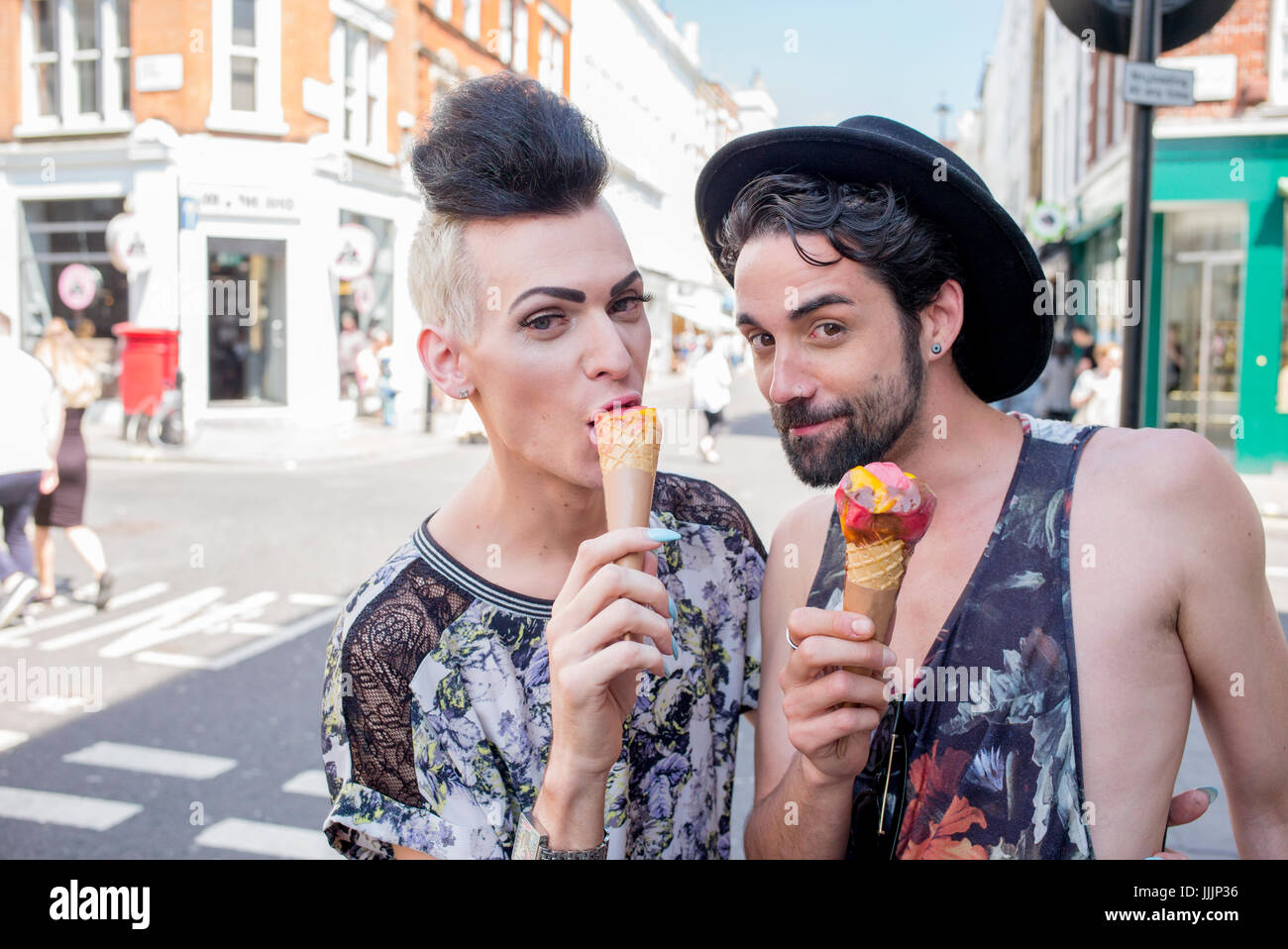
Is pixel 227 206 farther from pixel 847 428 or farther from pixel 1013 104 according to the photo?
pixel 1013 104

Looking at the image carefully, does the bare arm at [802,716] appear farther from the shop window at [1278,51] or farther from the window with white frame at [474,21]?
the shop window at [1278,51]

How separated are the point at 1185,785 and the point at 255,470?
11309 mm

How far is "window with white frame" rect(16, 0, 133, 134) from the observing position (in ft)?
29.6

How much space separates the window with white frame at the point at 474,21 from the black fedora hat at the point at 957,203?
8953mm

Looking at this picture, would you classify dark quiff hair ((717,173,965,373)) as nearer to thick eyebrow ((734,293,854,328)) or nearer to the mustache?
thick eyebrow ((734,293,854,328))

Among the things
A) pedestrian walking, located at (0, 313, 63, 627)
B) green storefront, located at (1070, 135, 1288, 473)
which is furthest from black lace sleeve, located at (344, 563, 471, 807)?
green storefront, located at (1070, 135, 1288, 473)

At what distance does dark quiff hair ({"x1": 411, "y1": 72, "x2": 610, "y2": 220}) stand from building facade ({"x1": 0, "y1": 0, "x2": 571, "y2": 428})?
3601 mm

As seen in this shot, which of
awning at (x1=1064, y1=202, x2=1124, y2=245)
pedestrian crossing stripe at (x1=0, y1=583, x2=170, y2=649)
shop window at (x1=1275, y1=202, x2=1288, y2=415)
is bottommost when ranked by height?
pedestrian crossing stripe at (x1=0, y1=583, x2=170, y2=649)

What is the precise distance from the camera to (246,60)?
877cm

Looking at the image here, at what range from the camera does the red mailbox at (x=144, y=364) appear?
14.7 meters

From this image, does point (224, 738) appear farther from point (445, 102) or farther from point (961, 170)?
point (961, 170)

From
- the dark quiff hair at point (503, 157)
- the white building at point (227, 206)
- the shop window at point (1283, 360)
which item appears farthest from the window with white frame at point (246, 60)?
the shop window at point (1283, 360)

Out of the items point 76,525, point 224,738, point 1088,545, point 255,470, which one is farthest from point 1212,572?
point 255,470
